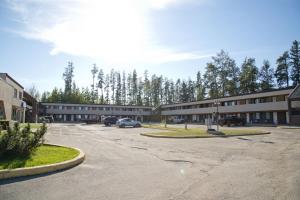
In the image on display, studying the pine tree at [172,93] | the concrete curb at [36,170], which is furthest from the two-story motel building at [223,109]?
the concrete curb at [36,170]

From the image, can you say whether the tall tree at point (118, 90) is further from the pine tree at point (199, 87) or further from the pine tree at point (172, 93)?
the pine tree at point (199, 87)

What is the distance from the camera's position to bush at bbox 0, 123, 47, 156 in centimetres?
993

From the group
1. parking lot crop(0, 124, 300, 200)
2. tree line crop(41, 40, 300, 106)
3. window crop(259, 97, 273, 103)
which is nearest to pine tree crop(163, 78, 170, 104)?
tree line crop(41, 40, 300, 106)

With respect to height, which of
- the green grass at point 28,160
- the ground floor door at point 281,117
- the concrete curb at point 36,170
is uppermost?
the ground floor door at point 281,117

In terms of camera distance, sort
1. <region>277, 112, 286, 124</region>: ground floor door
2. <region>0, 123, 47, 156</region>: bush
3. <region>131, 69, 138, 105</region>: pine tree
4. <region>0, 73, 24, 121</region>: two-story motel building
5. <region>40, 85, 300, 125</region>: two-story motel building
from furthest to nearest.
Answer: <region>131, 69, 138, 105</region>: pine tree → <region>277, 112, 286, 124</region>: ground floor door → <region>40, 85, 300, 125</region>: two-story motel building → <region>0, 73, 24, 121</region>: two-story motel building → <region>0, 123, 47, 156</region>: bush

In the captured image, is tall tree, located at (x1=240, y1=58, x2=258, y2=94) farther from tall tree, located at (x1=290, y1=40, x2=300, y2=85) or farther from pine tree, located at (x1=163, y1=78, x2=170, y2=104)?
pine tree, located at (x1=163, y1=78, x2=170, y2=104)

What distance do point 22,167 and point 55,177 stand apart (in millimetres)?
1202

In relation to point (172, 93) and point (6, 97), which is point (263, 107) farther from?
point (172, 93)

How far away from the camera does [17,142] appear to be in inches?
404

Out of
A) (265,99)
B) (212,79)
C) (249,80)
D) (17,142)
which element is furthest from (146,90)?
(17,142)

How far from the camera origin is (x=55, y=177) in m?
8.16

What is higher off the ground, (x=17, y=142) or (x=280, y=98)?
(x=280, y=98)

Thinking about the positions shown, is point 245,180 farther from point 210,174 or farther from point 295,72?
point 295,72

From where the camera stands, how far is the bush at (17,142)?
993 centimetres
